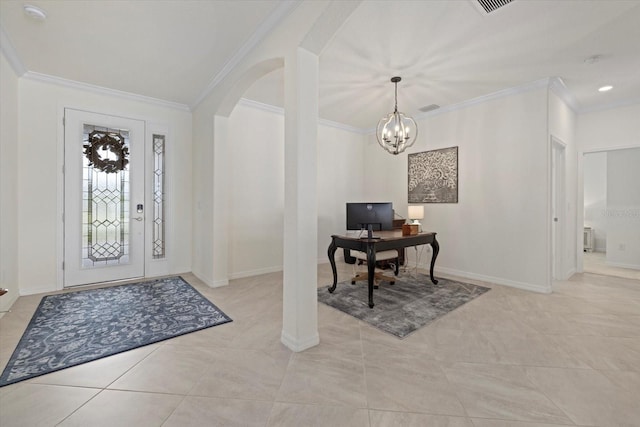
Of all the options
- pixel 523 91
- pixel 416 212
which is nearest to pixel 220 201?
pixel 416 212

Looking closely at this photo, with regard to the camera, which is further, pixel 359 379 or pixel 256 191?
pixel 256 191

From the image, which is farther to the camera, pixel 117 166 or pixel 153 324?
pixel 117 166

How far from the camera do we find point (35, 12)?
7.48 feet

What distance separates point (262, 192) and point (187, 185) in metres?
1.20

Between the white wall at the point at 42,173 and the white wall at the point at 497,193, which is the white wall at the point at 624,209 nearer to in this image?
the white wall at the point at 497,193

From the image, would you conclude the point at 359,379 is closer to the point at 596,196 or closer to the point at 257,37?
the point at 257,37

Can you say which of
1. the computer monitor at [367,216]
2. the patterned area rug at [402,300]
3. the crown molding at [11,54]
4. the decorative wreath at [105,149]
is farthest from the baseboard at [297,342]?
the crown molding at [11,54]

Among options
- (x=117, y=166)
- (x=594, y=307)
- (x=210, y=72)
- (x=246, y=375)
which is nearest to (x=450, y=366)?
(x=246, y=375)

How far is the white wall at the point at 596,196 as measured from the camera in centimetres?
657

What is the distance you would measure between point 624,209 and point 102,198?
8647 mm

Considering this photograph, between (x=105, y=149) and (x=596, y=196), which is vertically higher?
(x=105, y=149)

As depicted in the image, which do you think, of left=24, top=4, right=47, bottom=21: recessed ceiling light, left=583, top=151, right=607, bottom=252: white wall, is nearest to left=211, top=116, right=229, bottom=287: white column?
left=24, top=4, right=47, bottom=21: recessed ceiling light

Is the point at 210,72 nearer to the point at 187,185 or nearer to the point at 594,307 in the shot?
the point at 187,185

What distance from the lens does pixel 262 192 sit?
4.52 metres
